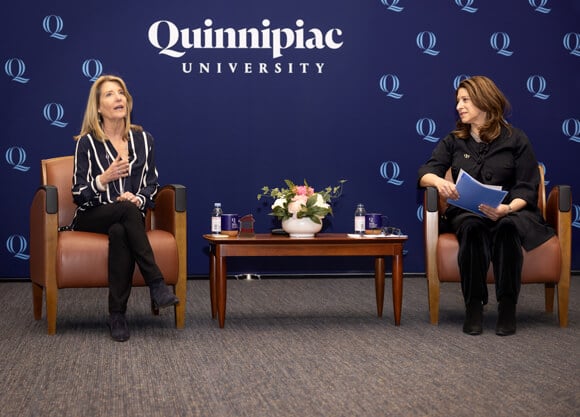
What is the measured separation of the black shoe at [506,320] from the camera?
3600mm

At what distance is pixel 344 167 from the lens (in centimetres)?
590

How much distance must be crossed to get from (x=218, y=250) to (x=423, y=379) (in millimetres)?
1344

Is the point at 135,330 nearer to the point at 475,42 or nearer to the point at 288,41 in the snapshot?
the point at 288,41

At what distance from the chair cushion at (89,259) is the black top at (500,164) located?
51.1 inches

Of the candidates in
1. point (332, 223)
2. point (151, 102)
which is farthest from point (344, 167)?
point (151, 102)

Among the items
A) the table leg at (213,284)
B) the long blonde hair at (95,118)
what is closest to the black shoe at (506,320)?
the table leg at (213,284)

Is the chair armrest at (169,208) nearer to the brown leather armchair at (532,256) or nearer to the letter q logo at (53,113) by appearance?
the brown leather armchair at (532,256)

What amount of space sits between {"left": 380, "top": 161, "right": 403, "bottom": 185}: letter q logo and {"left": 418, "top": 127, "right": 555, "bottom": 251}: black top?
70.7 inches

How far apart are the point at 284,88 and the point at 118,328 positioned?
2792 mm

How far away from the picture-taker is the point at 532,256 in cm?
378

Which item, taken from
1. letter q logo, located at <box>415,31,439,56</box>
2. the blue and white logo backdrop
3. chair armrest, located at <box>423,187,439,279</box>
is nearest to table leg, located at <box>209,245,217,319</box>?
chair armrest, located at <box>423,187,439,279</box>

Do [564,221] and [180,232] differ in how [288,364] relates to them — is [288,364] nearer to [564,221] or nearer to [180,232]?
[180,232]

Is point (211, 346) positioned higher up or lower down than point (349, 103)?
lower down

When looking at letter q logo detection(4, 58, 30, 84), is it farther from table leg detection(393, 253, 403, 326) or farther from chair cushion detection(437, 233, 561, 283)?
chair cushion detection(437, 233, 561, 283)
